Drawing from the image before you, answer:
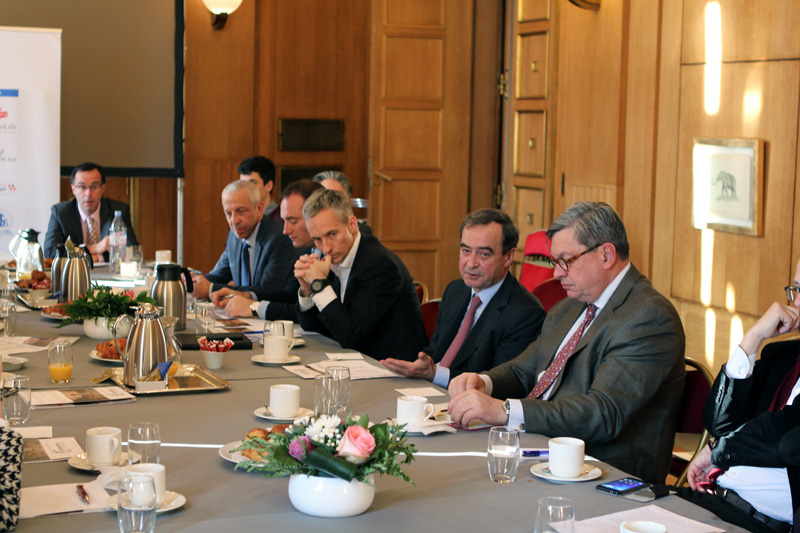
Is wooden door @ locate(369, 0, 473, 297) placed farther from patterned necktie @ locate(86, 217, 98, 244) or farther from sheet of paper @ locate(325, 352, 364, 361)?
sheet of paper @ locate(325, 352, 364, 361)

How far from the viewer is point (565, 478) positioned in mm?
2006

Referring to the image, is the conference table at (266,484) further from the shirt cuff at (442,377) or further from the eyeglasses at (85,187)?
the eyeglasses at (85,187)

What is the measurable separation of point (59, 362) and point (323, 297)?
1.16 m

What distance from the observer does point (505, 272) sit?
348 cm

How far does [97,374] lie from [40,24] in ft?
17.1

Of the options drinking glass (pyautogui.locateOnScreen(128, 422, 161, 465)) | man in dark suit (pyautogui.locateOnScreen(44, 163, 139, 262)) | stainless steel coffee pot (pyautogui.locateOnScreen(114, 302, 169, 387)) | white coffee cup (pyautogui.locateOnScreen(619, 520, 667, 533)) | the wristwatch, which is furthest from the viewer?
man in dark suit (pyautogui.locateOnScreen(44, 163, 139, 262))

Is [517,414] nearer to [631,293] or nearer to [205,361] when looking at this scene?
[631,293]

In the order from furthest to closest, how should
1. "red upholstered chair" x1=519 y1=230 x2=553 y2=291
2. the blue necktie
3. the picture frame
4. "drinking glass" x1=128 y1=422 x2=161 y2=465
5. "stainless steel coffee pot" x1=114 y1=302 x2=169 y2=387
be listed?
the blue necktie
"red upholstered chair" x1=519 y1=230 x2=553 y2=291
the picture frame
"stainless steel coffee pot" x1=114 y1=302 x2=169 y2=387
"drinking glass" x1=128 y1=422 x2=161 y2=465

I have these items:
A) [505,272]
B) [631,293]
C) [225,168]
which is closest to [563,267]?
[631,293]

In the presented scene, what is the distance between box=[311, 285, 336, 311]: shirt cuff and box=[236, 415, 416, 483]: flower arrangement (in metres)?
1.96

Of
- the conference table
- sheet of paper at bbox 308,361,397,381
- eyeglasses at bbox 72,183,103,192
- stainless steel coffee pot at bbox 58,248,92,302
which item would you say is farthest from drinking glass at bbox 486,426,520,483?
eyeglasses at bbox 72,183,103,192

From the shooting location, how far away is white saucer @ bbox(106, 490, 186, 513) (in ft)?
5.81

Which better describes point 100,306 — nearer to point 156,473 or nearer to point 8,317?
point 8,317

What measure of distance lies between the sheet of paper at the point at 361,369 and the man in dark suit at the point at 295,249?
1120mm
